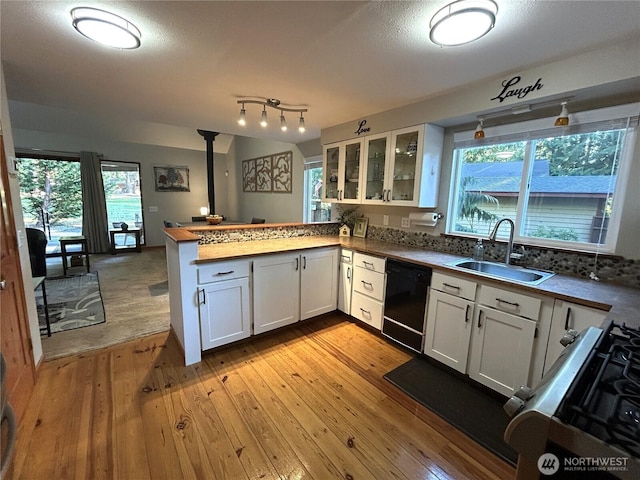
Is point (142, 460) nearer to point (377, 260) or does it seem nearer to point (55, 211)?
point (377, 260)

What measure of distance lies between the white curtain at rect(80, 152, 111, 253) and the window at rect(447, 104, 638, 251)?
6956mm

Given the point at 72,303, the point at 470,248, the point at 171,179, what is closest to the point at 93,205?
the point at 171,179

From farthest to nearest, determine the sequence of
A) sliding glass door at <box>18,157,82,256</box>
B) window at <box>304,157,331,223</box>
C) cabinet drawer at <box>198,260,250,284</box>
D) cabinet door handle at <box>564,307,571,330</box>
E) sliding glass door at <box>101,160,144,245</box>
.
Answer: sliding glass door at <box>101,160,144,245</box>
sliding glass door at <box>18,157,82,256</box>
window at <box>304,157,331,223</box>
cabinet drawer at <box>198,260,250,284</box>
cabinet door handle at <box>564,307,571,330</box>

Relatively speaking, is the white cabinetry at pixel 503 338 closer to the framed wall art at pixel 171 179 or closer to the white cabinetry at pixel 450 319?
the white cabinetry at pixel 450 319

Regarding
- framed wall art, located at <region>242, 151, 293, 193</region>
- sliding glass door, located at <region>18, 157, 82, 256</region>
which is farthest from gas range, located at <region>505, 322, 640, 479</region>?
sliding glass door, located at <region>18, 157, 82, 256</region>

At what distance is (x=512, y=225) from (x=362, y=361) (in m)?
1.63

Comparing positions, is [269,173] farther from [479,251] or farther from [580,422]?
[580,422]

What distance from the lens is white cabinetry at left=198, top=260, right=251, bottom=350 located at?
7.23 ft

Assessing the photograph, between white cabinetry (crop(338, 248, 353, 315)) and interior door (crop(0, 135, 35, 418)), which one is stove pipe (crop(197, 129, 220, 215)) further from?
interior door (crop(0, 135, 35, 418))

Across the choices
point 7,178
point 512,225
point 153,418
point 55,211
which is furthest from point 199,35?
point 55,211

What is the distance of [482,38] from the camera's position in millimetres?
1501

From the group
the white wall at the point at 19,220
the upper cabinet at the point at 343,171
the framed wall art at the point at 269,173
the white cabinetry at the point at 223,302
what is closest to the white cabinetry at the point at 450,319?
the upper cabinet at the point at 343,171

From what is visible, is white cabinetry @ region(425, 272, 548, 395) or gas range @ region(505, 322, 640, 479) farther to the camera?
white cabinetry @ region(425, 272, 548, 395)

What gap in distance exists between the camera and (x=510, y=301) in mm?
1784
